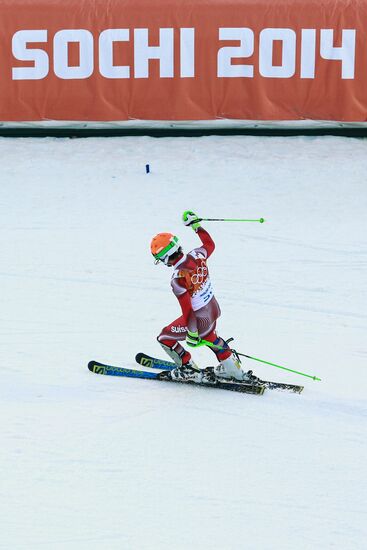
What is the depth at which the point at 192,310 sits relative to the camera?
24.5ft

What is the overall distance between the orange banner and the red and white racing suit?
22.1ft

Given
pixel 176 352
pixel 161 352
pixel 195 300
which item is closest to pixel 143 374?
pixel 176 352

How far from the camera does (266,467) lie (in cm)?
643

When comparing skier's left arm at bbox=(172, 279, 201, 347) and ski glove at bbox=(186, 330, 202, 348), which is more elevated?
skier's left arm at bbox=(172, 279, 201, 347)

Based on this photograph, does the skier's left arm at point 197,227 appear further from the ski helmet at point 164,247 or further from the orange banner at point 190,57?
the orange banner at point 190,57

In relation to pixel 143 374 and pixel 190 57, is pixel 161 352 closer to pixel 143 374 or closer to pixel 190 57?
pixel 143 374

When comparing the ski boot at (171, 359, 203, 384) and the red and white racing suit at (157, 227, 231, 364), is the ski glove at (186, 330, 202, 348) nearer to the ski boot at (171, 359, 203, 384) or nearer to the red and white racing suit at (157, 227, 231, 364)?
the red and white racing suit at (157, 227, 231, 364)

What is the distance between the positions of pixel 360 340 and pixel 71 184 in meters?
5.54

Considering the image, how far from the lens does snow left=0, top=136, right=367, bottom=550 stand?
5.89m

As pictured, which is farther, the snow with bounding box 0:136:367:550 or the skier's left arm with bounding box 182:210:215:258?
the skier's left arm with bounding box 182:210:215:258

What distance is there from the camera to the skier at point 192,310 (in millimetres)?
7305

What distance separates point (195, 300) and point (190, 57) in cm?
721

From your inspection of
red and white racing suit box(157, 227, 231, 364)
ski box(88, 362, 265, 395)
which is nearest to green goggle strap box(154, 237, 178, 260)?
red and white racing suit box(157, 227, 231, 364)

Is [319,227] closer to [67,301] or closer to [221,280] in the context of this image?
[221,280]
